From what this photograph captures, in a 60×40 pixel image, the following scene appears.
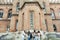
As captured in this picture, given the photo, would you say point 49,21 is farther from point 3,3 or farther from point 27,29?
point 3,3

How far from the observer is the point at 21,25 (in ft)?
59.3

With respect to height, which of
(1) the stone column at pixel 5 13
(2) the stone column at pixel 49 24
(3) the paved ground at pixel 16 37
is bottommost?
(3) the paved ground at pixel 16 37

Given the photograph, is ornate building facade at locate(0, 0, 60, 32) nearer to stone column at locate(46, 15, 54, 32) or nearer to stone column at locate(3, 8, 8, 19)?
stone column at locate(46, 15, 54, 32)

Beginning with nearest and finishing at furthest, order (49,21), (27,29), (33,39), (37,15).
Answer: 1. (33,39)
2. (27,29)
3. (37,15)
4. (49,21)

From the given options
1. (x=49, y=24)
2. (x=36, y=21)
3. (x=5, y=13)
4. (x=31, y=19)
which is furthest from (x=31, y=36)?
(x=5, y=13)

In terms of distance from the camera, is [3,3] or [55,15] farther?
[3,3]

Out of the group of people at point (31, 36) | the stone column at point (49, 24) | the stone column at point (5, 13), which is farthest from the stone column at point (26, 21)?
the stone column at point (5, 13)

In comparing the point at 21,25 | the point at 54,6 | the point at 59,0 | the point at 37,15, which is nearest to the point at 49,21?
the point at 37,15

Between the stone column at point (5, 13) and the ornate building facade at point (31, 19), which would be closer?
the ornate building facade at point (31, 19)

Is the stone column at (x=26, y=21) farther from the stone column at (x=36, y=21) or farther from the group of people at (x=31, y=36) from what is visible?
the group of people at (x=31, y=36)

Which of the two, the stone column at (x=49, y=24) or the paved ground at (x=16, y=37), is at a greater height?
the stone column at (x=49, y=24)

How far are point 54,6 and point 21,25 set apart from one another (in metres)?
12.6

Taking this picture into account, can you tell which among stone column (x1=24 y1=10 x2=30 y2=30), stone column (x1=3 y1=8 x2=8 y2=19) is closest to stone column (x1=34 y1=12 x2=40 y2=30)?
stone column (x1=24 y1=10 x2=30 y2=30)

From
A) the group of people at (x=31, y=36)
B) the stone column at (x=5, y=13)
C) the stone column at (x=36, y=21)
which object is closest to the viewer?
the group of people at (x=31, y=36)
